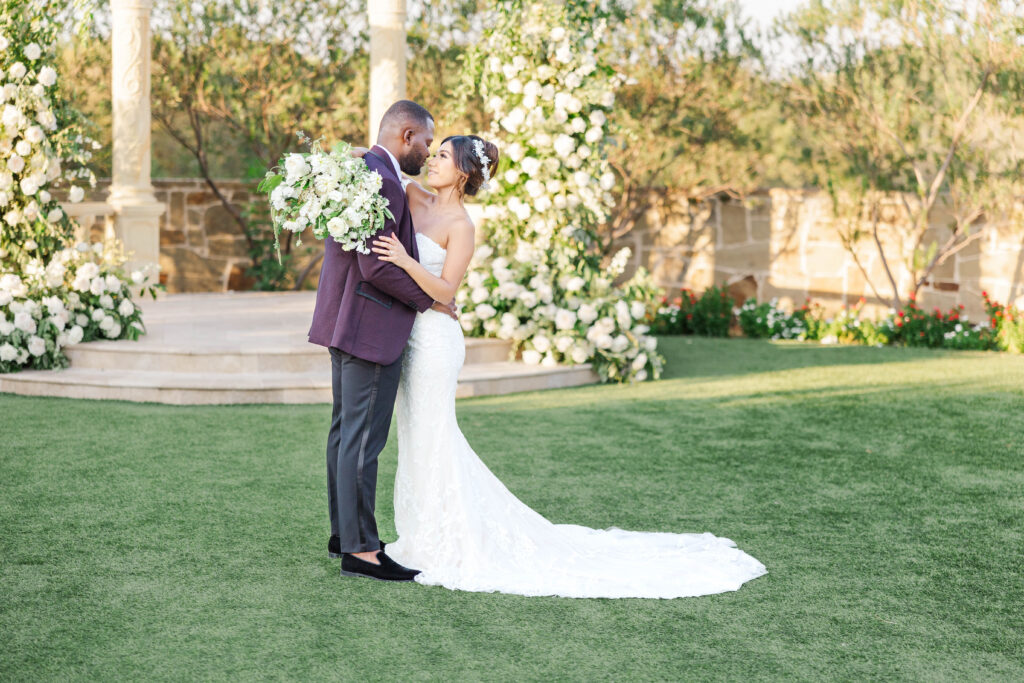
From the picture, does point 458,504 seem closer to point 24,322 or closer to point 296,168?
point 296,168

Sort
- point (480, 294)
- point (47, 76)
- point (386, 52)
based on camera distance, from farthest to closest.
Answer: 1. point (386, 52)
2. point (480, 294)
3. point (47, 76)

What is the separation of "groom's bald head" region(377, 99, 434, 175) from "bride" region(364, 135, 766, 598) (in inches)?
3.4

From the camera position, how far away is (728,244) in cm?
1173

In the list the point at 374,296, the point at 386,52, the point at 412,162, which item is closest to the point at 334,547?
the point at 374,296

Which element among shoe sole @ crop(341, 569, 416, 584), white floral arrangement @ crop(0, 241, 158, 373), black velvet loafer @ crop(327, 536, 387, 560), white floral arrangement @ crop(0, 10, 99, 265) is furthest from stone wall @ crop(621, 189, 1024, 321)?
shoe sole @ crop(341, 569, 416, 584)

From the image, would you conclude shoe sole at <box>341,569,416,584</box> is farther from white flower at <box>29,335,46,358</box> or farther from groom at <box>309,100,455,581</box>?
white flower at <box>29,335,46,358</box>

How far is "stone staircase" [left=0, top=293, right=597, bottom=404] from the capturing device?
7.12 m

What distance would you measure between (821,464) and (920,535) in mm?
1266

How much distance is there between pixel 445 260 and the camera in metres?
4.11

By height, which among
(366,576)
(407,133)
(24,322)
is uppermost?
(407,133)

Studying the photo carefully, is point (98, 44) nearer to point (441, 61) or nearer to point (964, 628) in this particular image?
point (441, 61)

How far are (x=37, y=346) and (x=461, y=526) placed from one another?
14.7 ft

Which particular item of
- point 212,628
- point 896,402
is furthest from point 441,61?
point 212,628

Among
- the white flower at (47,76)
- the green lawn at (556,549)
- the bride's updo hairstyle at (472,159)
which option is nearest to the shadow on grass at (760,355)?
the green lawn at (556,549)
